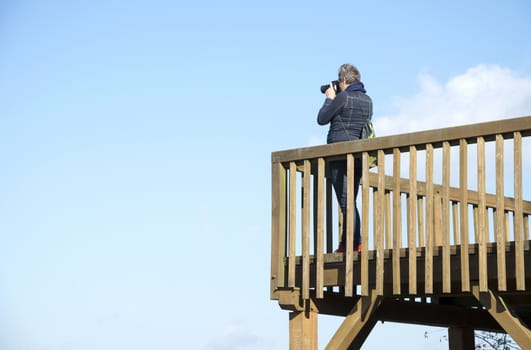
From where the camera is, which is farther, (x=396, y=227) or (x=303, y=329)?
(x=303, y=329)

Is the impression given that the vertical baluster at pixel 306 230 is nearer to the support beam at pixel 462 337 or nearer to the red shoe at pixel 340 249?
the red shoe at pixel 340 249

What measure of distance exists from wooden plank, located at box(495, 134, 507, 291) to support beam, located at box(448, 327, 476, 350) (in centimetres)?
377

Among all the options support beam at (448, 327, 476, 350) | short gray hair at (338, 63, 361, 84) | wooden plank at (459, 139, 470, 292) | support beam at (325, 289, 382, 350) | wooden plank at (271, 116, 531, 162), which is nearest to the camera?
wooden plank at (271, 116, 531, 162)

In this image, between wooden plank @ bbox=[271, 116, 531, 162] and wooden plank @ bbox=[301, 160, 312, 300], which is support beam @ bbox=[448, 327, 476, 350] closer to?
wooden plank @ bbox=[301, 160, 312, 300]

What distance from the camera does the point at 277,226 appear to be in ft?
29.1

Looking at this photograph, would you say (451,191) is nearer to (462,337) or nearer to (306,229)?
(462,337)

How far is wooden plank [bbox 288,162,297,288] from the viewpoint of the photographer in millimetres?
8633

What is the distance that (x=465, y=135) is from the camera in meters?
7.84

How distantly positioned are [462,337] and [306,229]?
3.30 m

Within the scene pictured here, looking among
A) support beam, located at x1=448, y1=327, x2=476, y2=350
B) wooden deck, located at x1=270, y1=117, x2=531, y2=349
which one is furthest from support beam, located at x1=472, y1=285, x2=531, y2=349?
support beam, located at x1=448, y1=327, x2=476, y2=350

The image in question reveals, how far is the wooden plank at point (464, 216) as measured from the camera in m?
7.72

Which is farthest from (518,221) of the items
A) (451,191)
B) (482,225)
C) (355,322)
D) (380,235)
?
(451,191)

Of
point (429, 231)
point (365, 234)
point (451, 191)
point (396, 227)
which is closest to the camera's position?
point (429, 231)

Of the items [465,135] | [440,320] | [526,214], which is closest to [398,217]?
[465,135]
